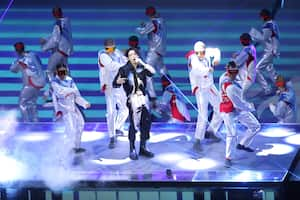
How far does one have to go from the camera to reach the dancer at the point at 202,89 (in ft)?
28.2

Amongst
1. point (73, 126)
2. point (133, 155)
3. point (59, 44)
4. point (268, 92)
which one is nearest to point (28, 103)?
point (59, 44)

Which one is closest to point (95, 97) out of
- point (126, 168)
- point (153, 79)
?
point (153, 79)

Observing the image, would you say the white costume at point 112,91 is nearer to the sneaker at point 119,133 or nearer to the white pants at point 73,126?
the sneaker at point 119,133

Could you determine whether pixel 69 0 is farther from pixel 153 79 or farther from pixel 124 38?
pixel 153 79

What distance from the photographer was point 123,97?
888 cm

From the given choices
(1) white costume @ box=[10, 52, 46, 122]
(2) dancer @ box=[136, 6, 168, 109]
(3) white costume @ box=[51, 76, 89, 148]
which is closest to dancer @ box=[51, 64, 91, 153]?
(3) white costume @ box=[51, 76, 89, 148]

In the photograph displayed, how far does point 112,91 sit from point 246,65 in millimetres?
1402

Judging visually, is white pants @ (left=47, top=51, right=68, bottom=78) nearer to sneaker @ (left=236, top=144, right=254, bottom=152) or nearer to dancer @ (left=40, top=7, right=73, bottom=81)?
dancer @ (left=40, top=7, right=73, bottom=81)

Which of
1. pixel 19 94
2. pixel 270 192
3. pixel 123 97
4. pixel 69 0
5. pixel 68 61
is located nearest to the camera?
pixel 270 192

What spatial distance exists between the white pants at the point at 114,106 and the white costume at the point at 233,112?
3.23ft

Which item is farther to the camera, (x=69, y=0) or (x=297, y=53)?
(x=69, y=0)

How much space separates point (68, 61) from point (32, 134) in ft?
4.76

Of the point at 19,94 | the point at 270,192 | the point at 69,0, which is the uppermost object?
the point at 69,0

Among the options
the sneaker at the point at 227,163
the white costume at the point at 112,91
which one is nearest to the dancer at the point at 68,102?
the white costume at the point at 112,91
